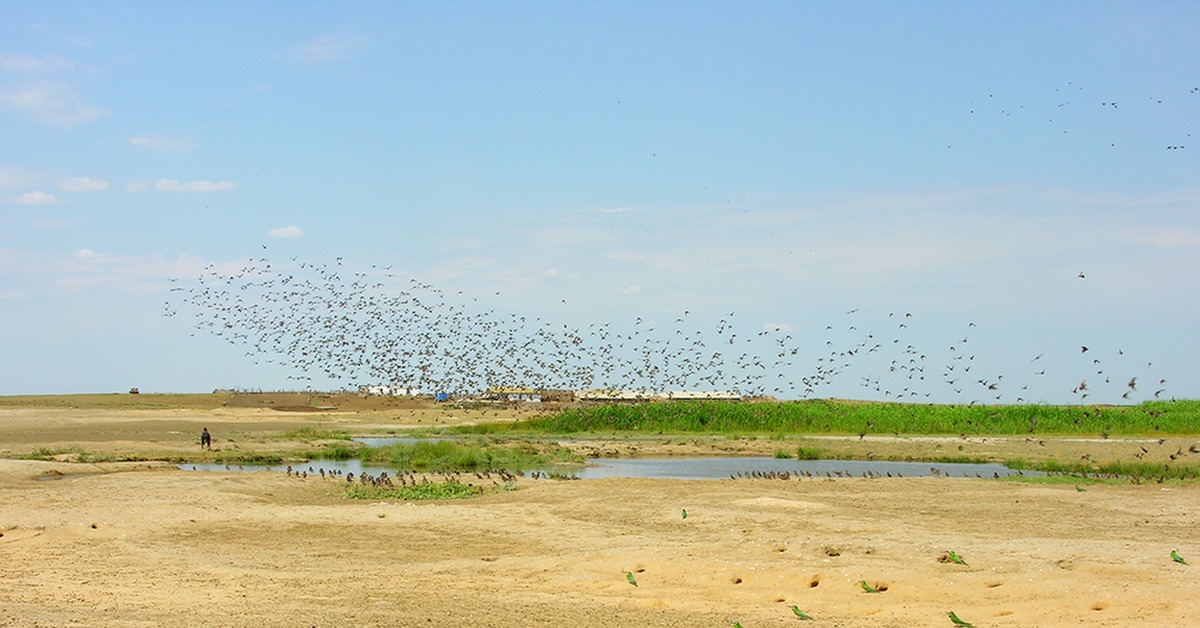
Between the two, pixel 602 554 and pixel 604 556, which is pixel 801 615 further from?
pixel 602 554

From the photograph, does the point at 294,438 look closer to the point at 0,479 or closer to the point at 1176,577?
the point at 0,479

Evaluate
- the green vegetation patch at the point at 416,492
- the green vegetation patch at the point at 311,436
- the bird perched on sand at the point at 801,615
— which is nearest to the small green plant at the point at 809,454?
Result: the green vegetation patch at the point at 416,492

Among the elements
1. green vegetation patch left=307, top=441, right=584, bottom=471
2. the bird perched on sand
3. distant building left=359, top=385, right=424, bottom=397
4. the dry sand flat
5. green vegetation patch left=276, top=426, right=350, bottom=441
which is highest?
distant building left=359, top=385, right=424, bottom=397

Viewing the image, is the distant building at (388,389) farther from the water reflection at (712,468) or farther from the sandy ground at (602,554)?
the sandy ground at (602,554)

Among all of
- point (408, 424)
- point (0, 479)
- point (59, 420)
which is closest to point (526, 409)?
point (408, 424)

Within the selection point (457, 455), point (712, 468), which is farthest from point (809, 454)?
point (457, 455)

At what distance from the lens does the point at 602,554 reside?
55.7 feet

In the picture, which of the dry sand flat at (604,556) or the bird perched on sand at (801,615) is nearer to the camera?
the bird perched on sand at (801,615)

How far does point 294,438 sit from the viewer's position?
5072cm

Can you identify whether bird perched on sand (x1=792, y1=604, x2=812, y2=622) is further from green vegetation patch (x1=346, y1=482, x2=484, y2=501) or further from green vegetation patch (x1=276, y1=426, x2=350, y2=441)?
green vegetation patch (x1=276, y1=426, x2=350, y2=441)

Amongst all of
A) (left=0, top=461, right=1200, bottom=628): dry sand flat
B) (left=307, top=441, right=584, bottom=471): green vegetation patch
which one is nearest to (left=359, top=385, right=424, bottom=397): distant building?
(left=307, top=441, right=584, bottom=471): green vegetation patch

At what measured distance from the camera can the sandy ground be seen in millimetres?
13148

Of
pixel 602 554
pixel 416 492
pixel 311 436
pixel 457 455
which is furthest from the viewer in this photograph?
pixel 311 436

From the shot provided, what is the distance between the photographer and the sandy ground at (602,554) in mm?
13148
